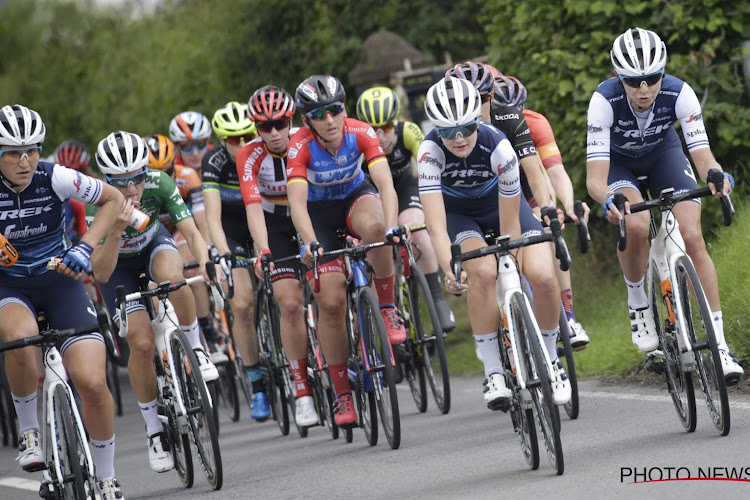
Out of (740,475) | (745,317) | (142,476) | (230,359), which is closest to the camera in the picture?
(740,475)

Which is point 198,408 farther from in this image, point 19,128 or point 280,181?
point 280,181

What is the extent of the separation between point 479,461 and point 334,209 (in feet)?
8.23

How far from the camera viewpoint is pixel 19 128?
6844mm

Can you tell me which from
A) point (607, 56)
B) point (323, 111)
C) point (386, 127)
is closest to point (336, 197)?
point (323, 111)

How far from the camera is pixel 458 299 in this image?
15703 mm

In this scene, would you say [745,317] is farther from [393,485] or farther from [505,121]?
[393,485]

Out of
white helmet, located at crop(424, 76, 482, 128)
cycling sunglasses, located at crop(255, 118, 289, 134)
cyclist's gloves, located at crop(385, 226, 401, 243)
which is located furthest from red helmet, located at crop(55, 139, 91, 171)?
white helmet, located at crop(424, 76, 482, 128)

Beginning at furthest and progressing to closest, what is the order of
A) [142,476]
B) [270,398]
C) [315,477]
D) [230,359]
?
[230,359] → [270,398] → [142,476] → [315,477]

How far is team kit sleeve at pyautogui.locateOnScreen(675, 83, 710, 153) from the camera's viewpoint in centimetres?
729

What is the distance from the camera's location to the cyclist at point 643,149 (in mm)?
7125

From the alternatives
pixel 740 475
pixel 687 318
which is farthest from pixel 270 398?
pixel 740 475

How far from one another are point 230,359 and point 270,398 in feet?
4.50

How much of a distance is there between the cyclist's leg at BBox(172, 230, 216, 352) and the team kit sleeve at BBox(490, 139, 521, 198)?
4641mm

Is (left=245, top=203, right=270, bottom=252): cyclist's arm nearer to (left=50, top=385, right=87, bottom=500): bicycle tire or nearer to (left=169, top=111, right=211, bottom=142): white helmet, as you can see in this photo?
(left=50, top=385, right=87, bottom=500): bicycle tire
